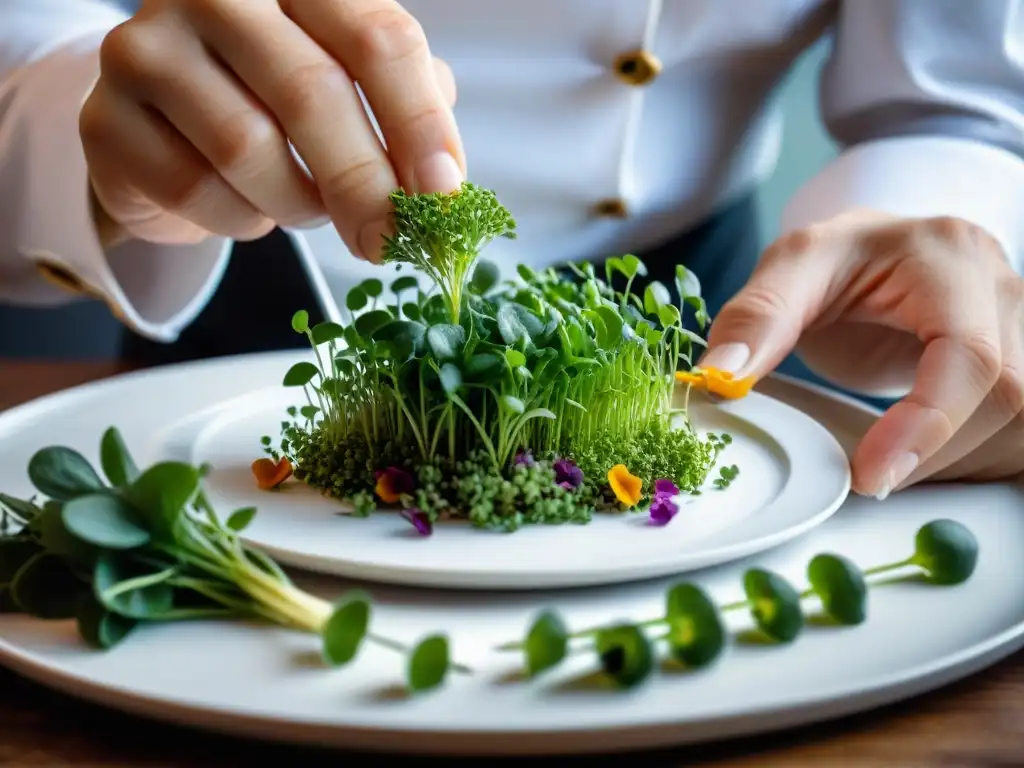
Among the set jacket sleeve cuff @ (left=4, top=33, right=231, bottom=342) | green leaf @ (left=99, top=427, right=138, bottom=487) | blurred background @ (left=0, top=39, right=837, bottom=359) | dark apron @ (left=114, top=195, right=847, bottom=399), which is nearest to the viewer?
green leaf @ (left=99, top=427, right=138, bottom=487)

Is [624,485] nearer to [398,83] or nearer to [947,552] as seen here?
[947,552]

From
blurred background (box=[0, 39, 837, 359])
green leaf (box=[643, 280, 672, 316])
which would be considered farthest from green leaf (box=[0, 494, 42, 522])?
blurred background (box=[0, 39, 837, 359])

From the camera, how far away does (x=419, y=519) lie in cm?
A: 83

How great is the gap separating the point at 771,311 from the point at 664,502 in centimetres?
37

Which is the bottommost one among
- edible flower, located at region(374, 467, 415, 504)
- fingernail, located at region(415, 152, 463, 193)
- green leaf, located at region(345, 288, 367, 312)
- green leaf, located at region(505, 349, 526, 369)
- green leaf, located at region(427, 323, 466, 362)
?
edible flower, located at region(374, 467, 415, 504)

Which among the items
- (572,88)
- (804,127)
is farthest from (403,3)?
(804,127)

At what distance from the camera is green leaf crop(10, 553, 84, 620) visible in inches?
27.1

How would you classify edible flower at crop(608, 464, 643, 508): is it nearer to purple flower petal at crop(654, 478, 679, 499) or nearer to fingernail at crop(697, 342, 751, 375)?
purple flower petal at crop(654, 478, 679, 499)

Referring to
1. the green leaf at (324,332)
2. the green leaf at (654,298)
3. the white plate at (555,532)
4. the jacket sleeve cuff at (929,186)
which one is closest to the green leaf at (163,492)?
the white plate at (555,532)

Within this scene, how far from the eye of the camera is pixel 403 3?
1.60m

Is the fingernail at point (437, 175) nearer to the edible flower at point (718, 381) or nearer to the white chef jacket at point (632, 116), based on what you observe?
the edible flower at point (718, 381)

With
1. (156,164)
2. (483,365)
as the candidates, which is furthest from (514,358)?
(156,164)

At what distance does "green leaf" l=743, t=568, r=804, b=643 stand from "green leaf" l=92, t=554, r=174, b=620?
1.27 feet

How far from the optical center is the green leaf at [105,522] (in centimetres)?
63
